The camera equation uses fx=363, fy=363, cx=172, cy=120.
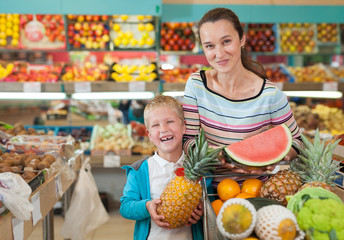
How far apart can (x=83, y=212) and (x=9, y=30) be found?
2.85 metres

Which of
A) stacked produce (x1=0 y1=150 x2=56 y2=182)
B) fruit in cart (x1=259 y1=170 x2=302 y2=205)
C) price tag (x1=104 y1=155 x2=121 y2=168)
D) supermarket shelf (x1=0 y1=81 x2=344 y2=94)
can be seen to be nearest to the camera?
fruit in cart (x1=259 y1=170 x2=302 y2=205)

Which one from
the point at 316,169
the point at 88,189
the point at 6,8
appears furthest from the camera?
the point at 6,8

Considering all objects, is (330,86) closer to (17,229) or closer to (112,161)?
(112,161)

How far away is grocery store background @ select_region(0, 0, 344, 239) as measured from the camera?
453 centimetres

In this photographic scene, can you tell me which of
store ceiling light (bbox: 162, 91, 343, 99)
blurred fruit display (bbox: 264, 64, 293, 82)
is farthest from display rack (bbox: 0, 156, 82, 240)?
blurred fruit display (bbox: 264, 64, 293, 82)

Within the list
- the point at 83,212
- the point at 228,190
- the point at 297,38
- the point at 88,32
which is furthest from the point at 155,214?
the point at 297,38

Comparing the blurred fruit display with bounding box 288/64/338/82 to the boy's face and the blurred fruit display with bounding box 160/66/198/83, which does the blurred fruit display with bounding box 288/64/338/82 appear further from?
the boy's face

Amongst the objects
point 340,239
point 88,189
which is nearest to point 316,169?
point 340,239

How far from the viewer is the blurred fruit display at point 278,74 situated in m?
5.02

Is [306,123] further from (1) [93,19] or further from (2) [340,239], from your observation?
(2) [340,239]

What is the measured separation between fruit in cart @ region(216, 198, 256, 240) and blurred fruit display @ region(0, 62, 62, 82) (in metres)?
3.94

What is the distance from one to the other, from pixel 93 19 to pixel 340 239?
449cm

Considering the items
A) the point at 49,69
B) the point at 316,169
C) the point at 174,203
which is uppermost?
the point at 49,69

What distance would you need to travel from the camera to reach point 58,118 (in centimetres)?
492
